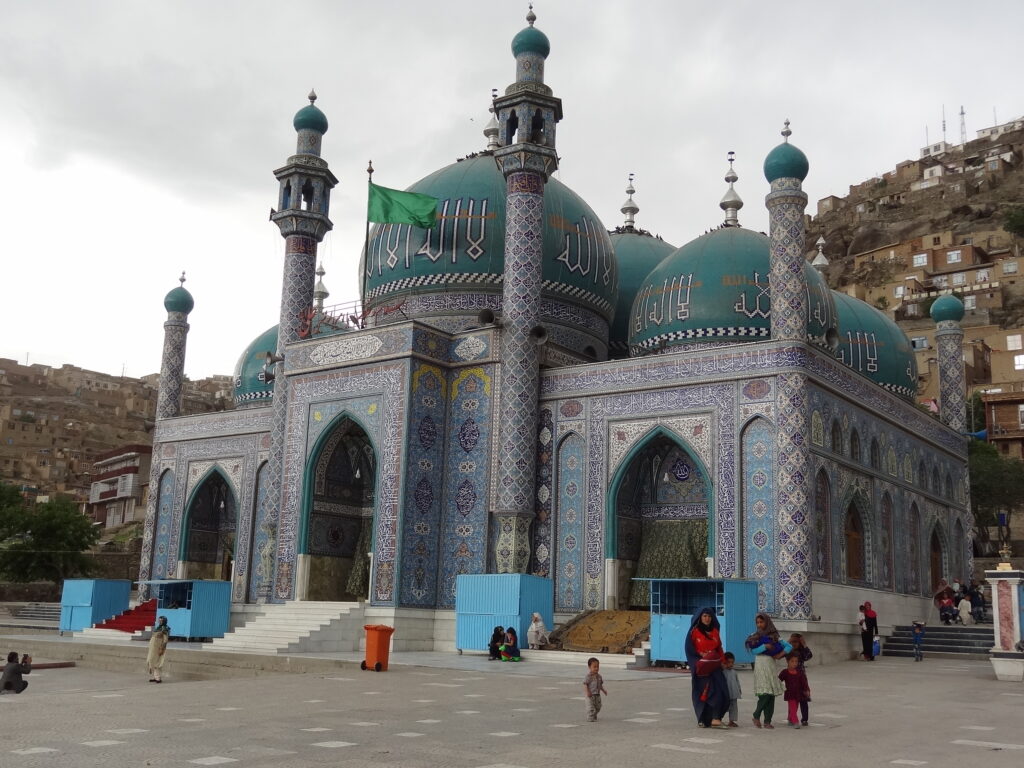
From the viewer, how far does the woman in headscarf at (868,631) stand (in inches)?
697

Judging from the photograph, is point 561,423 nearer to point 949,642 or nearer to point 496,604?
point 496,604

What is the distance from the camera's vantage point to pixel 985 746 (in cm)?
778

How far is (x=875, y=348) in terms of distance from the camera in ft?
80.5

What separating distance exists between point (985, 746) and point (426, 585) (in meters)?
12.1

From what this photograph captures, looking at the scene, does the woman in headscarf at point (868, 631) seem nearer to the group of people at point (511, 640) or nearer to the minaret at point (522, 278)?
the group of people at point (511, 640)

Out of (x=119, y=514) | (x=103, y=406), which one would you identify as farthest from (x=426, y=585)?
(x=103, y=406)

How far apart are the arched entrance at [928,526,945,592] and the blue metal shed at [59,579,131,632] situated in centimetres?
1700

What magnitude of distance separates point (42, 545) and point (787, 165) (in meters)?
25.2

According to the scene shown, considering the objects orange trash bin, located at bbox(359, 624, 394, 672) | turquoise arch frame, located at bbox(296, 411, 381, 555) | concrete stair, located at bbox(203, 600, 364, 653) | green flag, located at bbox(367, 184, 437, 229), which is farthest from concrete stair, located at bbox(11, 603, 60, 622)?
orange trash bin, located at bbox(359, 624, 394, 672)

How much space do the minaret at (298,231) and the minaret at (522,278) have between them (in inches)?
192

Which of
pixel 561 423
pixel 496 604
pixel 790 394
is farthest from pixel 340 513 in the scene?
pixel 790 394

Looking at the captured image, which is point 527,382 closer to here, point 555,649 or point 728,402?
point 728,402

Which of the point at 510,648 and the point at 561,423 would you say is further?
the point at 561,423

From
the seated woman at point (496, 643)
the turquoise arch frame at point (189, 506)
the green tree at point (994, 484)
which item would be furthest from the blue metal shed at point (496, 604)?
the green tree at point (994, 484)
